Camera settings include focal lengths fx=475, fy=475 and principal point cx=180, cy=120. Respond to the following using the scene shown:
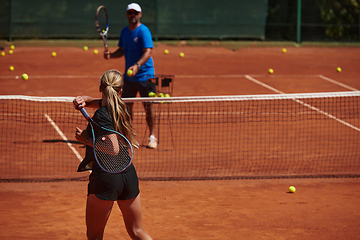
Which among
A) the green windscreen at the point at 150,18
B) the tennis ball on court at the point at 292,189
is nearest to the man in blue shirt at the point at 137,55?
the tennis ball on court at the point at 292,189

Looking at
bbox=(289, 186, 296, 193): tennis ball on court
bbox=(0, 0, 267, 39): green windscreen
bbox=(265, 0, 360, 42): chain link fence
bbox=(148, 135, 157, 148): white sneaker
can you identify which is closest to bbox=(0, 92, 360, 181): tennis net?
bbox=(148, 135, 157, 148): white sneaker

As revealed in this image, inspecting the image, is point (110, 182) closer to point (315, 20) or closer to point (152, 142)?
point (152, 142)

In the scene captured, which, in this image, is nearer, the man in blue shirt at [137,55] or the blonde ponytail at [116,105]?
the blonde ponytail at [116,105]

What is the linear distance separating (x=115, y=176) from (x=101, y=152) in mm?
204

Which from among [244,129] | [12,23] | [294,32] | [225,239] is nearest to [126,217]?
[225,239]

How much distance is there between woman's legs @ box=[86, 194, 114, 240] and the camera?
3.48 meters

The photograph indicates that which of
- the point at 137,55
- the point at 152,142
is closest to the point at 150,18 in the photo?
the point at 137,55

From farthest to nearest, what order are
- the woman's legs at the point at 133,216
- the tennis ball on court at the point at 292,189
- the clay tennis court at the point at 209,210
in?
the tennis ball on court at the point at 292,189
the clay tennis court at the point at 209,210
the woman's legs at the point at 133,216

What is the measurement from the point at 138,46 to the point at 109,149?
4495mm

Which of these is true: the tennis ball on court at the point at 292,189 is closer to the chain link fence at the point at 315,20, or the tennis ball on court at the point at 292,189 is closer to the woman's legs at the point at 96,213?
the woman's legs at the point at 96,213

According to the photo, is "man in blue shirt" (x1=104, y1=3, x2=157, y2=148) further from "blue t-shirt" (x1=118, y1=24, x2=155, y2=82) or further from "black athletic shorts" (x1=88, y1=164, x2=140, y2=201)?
"black athletic shorts" (x1=88, y1=164, x2=140, y2=201)

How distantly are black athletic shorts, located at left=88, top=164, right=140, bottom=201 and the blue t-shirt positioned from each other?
4335mm

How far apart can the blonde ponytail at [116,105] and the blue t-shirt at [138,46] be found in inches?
163

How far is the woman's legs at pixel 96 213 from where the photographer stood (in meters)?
3.48
